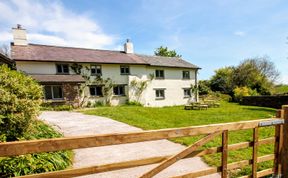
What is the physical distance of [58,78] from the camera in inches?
722

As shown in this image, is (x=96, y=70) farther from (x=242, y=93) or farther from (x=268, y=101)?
(x=242, y=93)

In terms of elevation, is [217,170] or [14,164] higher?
[217,170]

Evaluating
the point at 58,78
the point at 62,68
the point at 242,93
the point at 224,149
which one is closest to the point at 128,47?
the point at 62,68

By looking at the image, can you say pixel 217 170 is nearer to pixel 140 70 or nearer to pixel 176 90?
pixel 140 70

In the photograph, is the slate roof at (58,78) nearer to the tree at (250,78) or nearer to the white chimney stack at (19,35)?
the white chimney stack at (19,35)

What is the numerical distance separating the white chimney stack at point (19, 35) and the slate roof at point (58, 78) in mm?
5005

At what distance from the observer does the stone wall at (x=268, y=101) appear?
64.7ft

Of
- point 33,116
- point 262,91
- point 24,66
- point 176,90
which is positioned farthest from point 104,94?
point 262,91

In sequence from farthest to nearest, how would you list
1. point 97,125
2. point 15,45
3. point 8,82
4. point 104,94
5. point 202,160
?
point 104,94 < point 15,45 < point 97,125 < point 8,82 < point 202,160

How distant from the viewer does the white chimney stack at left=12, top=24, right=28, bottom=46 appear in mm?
18853

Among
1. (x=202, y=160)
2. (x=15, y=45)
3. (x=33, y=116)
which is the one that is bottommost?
(x=202, y=160)

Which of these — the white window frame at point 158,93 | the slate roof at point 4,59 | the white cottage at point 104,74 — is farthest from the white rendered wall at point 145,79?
the slate roof at point 4,59

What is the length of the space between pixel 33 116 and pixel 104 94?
15.8 metres

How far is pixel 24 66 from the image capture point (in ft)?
57.9
